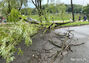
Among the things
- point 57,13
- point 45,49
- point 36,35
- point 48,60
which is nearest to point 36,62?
point 48,60

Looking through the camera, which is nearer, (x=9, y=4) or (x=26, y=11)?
(x=9, y=4)

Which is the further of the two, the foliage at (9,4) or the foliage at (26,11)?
the foliage at (26,11)

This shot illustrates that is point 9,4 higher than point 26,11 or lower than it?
higher

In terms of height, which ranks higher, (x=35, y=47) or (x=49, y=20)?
(x=49, y=20)

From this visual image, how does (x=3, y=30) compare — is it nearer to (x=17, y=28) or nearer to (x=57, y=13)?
(x=17, y=28)

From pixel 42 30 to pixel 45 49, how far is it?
1.20m

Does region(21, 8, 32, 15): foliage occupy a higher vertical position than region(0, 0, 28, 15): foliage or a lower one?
A: lower

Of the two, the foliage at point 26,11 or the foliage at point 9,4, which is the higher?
the foliage at point 9,4

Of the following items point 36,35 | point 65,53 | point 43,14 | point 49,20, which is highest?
point 43,14

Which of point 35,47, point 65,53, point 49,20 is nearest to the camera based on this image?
point 65,53

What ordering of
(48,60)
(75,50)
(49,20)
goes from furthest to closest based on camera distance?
(49,20)
(75,50)
(48,60)

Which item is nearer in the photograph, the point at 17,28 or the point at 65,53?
the point at 17,28

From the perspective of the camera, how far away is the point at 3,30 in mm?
2902

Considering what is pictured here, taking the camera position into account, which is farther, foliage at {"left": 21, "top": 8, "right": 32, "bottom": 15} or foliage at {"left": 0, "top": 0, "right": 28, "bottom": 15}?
foliage at {"left": 21, "top": 8, "right": 32, "bottom": 15}
